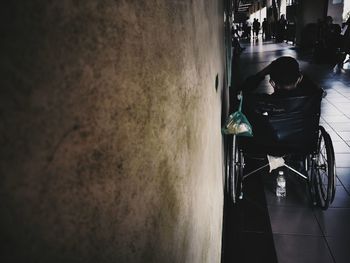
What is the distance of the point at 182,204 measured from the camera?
0.92 m

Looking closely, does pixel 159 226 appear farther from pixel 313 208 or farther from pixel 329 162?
pixel 313 208

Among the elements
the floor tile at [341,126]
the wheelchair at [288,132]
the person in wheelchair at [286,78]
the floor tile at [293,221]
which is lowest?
the floor tile at [341,126]

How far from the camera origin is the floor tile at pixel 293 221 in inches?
96.1

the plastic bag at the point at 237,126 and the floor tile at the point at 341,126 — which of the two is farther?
the floor tile at the point at 341,126

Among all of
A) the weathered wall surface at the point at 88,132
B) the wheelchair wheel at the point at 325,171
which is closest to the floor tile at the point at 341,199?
the wheelchair wheel at the point at 325,171

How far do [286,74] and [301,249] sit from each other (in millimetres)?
1571

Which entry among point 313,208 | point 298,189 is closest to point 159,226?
point 313,208

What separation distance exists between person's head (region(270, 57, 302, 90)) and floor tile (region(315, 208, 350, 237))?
4.06ft

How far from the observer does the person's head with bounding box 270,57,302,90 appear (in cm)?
268

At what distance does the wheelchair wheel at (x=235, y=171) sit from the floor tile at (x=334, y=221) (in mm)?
765

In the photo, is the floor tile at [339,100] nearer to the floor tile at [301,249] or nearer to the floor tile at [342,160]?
the floor tile at [342,160]

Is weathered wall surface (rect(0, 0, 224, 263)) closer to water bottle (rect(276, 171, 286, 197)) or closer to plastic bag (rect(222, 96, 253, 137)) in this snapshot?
plastic bag (rect(222, 96, 253, 137))

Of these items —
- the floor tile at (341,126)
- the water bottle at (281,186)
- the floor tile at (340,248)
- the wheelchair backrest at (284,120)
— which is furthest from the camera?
the floor tile at (341,126)

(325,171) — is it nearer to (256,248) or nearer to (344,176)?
(344,176)
